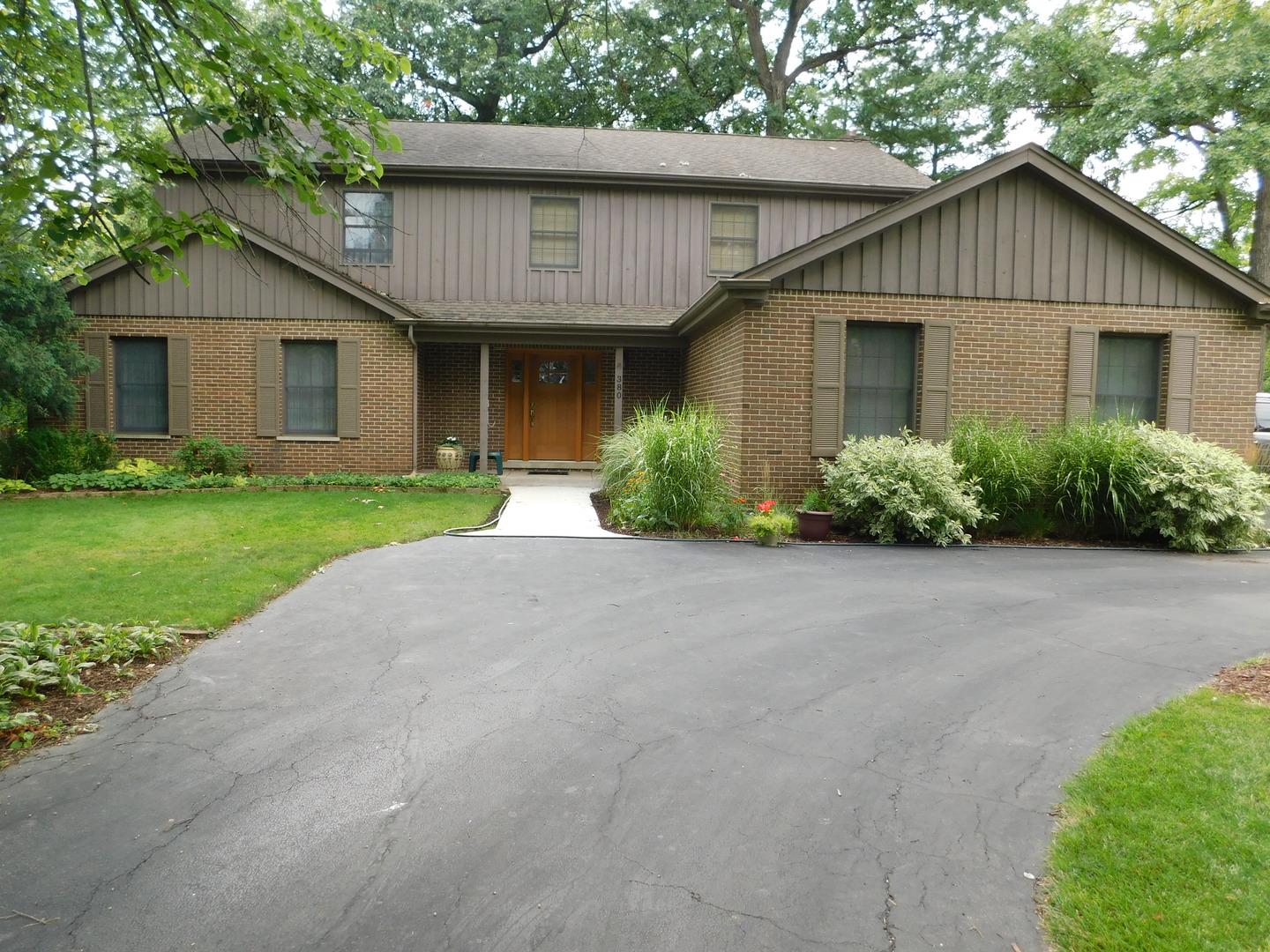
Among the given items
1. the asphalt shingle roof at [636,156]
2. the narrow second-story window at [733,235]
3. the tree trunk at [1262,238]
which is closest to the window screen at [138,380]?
the asphalt shingle roof at [636,156]

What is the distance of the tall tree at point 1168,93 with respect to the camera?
17.2 m

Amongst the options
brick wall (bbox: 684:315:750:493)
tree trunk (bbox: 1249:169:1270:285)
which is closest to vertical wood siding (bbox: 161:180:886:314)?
brick wall (bbox: 684:315:750:493)

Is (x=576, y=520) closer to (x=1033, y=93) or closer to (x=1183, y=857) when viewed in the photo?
(x=1183, y=857)

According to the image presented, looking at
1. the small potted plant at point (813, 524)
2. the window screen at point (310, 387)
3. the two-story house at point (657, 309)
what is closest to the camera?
the small potted plant at point (813, 524)

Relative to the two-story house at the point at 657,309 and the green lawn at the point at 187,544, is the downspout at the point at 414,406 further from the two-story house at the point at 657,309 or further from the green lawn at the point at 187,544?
the green lawn at the point at 187,544

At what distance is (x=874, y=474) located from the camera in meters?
9.17

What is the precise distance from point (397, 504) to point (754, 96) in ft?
75.9

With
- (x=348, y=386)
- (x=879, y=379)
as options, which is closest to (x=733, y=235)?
(x=879, y=379)

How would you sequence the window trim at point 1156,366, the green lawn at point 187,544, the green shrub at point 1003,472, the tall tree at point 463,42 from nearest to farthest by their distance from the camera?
the green lawn at point 187,544, the green shrub at point 1003,472, the window trim at point 1156,366, the tall tree at point 463,42

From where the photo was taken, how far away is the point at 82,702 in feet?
12.9

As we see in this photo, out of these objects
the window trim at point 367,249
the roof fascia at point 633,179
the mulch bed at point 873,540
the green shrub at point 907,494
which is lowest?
the mulch bed at point 873,540

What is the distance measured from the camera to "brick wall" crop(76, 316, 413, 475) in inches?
529

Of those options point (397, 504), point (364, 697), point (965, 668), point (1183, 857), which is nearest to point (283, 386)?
point (397, 504)

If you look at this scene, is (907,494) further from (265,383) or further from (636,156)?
(265,383)
